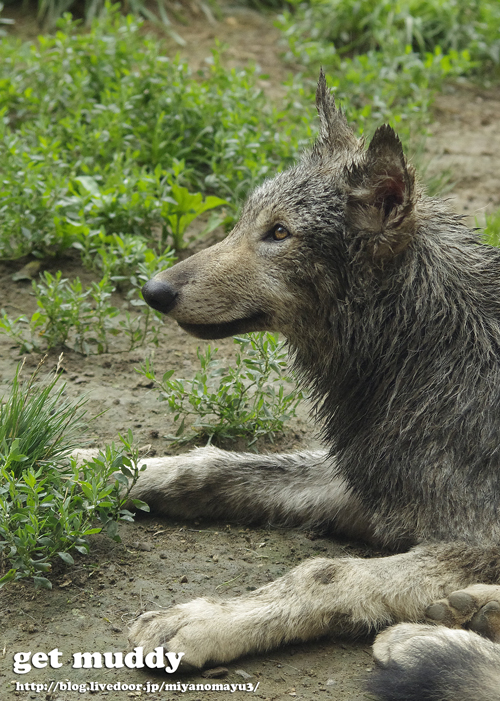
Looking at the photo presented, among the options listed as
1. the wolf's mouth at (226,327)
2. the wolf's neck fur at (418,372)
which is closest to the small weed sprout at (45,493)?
the wolf's mouth at (226,327)

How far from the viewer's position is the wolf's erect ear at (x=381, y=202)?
4.06 metres

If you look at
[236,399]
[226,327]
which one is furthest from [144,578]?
[236,399]

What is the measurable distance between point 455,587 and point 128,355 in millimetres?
3047

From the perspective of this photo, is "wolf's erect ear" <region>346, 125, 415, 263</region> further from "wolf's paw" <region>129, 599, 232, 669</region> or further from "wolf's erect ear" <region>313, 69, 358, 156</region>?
"wolf's paw" <region>129, 599, 232, 669</region>

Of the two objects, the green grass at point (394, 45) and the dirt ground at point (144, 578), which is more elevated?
the green grass at point (394, 45)

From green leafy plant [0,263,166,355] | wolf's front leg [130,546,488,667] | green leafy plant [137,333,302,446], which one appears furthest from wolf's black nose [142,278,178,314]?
wolf's front leg [130,546,488,667]

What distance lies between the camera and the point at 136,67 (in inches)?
366

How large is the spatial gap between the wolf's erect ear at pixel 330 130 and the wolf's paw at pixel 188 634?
98.0 inches

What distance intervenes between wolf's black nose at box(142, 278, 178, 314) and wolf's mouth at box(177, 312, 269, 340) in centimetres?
13

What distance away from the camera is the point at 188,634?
3.53m

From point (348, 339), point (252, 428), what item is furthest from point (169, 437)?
point (348, 339)

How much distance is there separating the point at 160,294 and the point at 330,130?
135 centimetres

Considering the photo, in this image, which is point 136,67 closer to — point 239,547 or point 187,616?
point 239,547

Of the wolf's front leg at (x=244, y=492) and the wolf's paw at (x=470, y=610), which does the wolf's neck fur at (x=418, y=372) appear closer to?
the wolf's front leg at (x=244, y=492)
